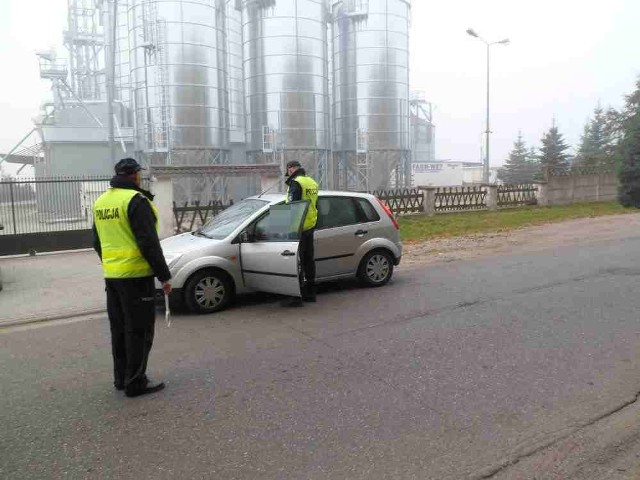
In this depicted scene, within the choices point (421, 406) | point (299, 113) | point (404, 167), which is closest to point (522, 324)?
point (421, 406)

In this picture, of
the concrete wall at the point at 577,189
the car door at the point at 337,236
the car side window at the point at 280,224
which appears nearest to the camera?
the car side window at the point at 280,224

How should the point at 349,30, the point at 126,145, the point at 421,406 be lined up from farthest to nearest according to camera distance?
the point at 126,145 < the point at 349,30 < the point at 421,406

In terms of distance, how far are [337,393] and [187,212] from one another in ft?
39.3

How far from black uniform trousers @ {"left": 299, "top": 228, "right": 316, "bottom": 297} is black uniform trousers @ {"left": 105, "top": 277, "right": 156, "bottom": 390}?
3047 mm

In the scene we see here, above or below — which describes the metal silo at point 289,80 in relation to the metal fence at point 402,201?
above

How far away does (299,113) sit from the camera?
113 ft

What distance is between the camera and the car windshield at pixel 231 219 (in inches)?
294

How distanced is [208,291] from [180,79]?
27.8m

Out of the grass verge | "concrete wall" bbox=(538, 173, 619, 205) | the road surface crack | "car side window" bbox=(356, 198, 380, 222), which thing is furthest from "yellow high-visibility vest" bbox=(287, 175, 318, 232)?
"concrete wall" bbox=(538, 173, 619, 205)

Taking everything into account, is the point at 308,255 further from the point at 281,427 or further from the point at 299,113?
the point at 299,113

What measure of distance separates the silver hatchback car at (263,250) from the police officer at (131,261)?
7.64ft

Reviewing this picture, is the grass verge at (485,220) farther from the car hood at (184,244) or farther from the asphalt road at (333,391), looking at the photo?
the asphalt road at (333,391)

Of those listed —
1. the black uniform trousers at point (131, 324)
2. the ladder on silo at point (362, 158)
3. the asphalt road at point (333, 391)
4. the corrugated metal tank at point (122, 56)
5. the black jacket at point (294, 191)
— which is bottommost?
the asphalt road at point (333, 391)

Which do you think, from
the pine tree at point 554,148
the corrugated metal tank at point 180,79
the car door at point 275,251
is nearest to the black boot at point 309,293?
the car door at point 275,251
